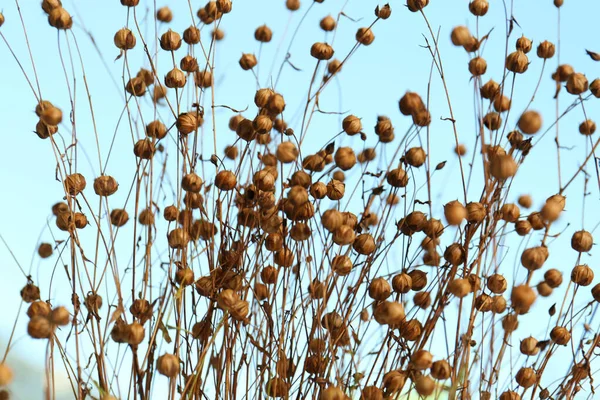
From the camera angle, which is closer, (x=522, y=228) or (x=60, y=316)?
(x=60, y=316)

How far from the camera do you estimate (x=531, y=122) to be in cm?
81

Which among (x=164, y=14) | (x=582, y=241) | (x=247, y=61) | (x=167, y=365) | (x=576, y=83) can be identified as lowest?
(x=167, y=365)

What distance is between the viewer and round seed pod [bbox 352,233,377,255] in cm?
97

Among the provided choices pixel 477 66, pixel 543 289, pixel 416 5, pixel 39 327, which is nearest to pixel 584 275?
pixel 543 289

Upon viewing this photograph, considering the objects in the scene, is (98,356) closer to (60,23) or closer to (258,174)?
(258,174)

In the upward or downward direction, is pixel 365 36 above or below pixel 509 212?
above

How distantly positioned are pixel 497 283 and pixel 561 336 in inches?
4.9

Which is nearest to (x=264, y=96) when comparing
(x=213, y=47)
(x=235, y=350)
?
(x=213, y=47)

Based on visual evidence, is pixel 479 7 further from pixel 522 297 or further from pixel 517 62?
pixel 522 297

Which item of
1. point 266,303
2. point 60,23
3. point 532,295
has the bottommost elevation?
point 532,295

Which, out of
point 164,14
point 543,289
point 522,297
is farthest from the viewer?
point 164,14

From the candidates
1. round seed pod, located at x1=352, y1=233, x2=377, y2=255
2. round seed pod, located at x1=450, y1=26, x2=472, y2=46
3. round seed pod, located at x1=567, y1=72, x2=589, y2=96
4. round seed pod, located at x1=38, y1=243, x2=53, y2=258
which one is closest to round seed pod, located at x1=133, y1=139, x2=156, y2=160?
round seed pod, located at x1=38, y1=243, x2=53, y2=258

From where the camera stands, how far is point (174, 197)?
3.71 feet

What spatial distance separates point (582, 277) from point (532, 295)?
28 centimetres
